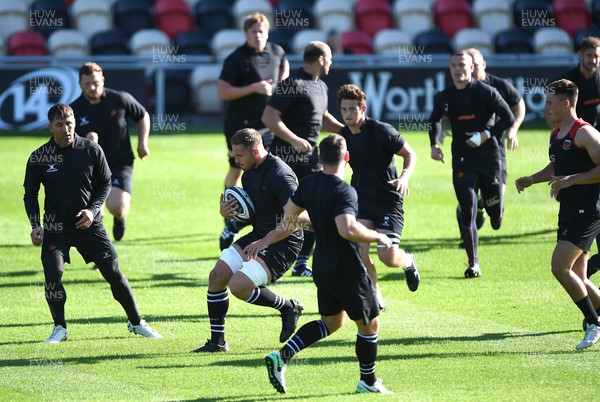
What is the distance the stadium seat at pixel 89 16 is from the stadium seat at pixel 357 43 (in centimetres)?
663

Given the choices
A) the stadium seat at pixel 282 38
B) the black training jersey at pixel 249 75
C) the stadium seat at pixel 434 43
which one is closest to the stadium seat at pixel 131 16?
the stadium seat at pixel 282 38

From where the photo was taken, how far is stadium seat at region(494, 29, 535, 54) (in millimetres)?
28828

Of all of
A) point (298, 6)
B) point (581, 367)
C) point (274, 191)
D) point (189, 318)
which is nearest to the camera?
point (581, 367)

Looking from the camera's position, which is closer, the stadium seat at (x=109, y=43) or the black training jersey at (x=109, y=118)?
the black training jersey at (x=109, y=118)

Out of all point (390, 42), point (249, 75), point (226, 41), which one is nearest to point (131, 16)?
point (226, 41)

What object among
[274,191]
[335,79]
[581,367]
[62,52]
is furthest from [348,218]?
[62,52]

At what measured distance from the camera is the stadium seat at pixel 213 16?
2964cm

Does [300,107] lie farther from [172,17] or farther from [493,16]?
[493,16]

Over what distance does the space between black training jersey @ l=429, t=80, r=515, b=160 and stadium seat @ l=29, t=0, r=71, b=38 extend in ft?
60.5

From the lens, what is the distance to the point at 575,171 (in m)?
9.03

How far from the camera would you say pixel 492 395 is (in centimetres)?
770

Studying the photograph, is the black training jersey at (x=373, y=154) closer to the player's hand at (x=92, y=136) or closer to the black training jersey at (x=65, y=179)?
the black training jersey at (x=65, y=179)

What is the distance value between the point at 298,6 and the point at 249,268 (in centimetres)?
2127

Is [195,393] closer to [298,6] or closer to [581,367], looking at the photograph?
[581,367]
